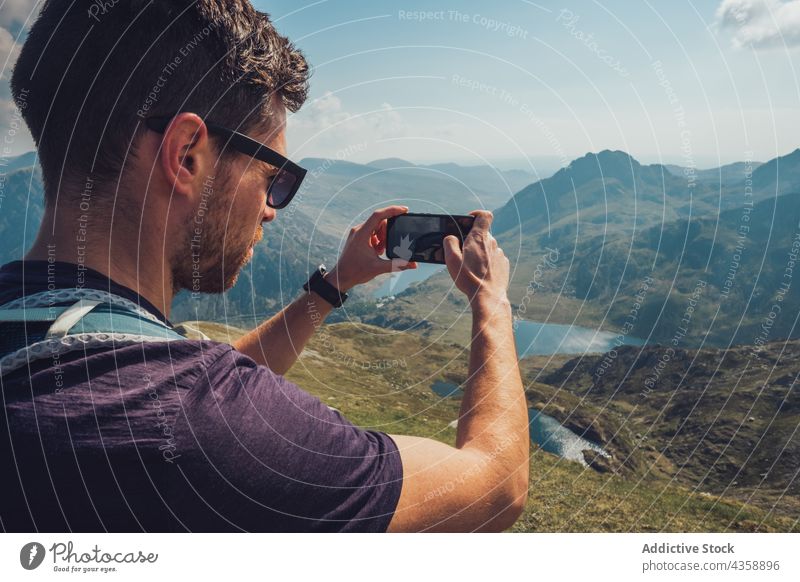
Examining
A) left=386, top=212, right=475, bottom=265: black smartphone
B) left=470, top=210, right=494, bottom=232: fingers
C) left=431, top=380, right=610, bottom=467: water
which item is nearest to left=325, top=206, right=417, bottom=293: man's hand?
left=386, top=212, right=475, bottom=265: black smartphone

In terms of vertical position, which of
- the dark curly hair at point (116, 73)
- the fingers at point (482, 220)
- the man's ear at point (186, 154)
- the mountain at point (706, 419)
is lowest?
the mountain at point (706, 419)

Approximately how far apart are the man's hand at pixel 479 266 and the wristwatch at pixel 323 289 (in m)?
1.83

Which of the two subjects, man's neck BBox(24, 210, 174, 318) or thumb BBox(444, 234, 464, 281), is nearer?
man's neck BBox(24, 210, 174, 318)

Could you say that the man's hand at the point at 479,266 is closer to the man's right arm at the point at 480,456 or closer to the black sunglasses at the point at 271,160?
the man's right arm at the point at 480,456

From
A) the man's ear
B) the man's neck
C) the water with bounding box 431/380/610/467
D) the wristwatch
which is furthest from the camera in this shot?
the water with bounding box 431/380/610/467

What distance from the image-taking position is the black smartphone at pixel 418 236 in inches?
235

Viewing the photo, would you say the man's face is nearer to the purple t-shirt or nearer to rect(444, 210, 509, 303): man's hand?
the purple t-shirt

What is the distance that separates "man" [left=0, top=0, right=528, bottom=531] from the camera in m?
2.38

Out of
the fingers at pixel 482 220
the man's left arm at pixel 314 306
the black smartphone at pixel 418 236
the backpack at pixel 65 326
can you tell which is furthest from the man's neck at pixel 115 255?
the black smartphone at pixel 418 236

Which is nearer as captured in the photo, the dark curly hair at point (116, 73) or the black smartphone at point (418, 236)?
the dark curly hair at point (116, 73)

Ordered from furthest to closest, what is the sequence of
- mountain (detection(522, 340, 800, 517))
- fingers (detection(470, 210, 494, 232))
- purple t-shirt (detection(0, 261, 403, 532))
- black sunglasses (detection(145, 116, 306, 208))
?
mountain (detection(522, 340, 800, 517)) → fingers (detection(470, 210, 494, 232)) → black sunglasses (detection(145, 116, 306, 208)) → purple t-shirt (detection(0, 261, 403, 532))

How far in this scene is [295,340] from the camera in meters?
5.43
